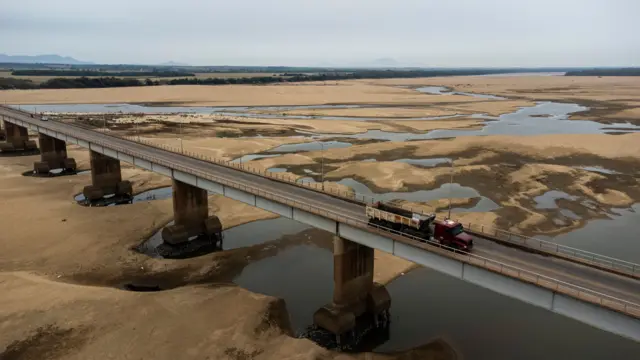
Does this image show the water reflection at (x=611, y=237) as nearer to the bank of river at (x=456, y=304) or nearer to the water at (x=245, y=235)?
the bank of river at (x=456, y=304)

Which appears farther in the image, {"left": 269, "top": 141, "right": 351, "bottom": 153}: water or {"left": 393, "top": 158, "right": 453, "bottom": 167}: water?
{"left": 269, "top": 141, "right": 351, "bottom": 153}: water

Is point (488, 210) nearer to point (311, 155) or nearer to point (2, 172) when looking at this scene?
point (311, 155)

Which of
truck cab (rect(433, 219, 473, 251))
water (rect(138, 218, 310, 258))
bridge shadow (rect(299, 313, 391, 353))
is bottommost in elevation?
bridge shadow (rect(299, 313, 391, 353))

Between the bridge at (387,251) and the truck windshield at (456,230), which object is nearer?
the bridge at (387,251)

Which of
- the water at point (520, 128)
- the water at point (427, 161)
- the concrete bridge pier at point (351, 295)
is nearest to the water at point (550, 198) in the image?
the water at point (427, 161)

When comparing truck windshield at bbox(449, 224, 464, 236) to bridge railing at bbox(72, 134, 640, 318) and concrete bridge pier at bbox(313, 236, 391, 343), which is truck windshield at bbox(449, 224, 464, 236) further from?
concrete bridge pier at bbox(313, 236, 391, 343)

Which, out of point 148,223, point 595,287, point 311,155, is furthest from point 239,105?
point 595,287

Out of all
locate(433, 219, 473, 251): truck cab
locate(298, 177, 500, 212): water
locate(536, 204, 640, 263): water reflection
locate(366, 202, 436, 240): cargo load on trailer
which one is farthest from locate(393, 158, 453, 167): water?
locate(433, 219, 473, 251): truck cab
